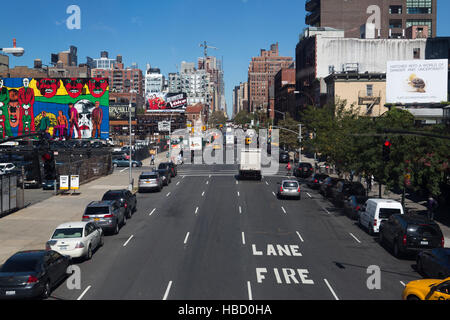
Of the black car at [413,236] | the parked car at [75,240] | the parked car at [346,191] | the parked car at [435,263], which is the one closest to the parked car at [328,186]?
the parked car at [346,191]

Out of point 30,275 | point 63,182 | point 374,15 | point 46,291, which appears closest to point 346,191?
point 63,182

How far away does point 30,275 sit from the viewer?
47.2 feet

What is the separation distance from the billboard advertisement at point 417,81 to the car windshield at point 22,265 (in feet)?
175

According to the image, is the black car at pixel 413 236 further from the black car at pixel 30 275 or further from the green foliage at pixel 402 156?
the black car at pixel 30 275

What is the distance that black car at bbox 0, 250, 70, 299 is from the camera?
46.4 ft

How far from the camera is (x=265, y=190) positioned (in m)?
42.7

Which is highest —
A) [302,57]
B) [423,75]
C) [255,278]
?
[302,57]

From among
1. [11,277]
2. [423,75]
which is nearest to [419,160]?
[11,277]

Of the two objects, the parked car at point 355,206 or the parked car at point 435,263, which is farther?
the parked car at point 355,206

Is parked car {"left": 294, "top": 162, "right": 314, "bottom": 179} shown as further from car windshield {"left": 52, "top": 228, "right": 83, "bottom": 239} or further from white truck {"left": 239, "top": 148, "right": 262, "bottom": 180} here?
car windshield {"left": 52, "top": 228, "right": 83, "bottom": 239}

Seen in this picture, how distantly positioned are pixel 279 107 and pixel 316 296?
12056 centimetres

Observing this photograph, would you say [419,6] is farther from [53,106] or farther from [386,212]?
[386,212]

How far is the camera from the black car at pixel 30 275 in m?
14.1
